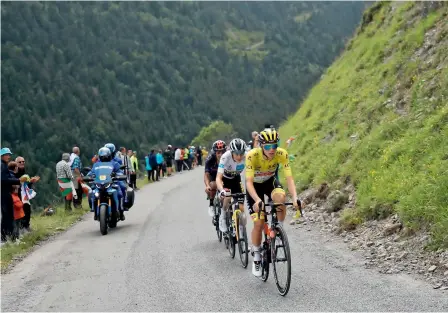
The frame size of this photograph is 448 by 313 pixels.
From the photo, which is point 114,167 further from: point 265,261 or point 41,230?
point 265,261

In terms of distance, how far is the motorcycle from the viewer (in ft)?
42.6

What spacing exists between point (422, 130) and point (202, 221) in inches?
225

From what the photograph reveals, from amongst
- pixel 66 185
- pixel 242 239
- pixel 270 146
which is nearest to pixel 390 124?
pixel 242 239

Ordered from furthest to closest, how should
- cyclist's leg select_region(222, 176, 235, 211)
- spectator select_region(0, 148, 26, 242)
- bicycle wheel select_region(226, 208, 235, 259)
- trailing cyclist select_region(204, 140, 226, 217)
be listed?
spectator select_region(0, 148, 26, 242), trailing cyclist select_region(204, 140, 226, 217), cyclist's leg select_region(222, 176, 235, 211), bicycle wheel select_region(226, 208, 235, 259)

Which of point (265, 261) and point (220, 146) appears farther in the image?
point (220, 146)

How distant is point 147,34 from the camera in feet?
624

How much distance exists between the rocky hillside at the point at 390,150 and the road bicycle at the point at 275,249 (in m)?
1.66

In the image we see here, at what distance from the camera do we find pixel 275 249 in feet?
24.2

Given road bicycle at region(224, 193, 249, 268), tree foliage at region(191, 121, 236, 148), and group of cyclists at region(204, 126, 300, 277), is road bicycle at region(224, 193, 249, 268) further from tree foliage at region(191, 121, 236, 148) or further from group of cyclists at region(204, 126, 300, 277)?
A: tree foliage at region(191, 121, 236, 148)

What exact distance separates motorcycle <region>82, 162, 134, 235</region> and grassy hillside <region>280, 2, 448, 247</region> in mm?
5027

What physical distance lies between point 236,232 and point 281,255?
6.39 ft

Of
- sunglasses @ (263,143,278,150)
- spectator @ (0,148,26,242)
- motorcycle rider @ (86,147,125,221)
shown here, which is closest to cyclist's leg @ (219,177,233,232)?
sunglasses @ (263,143,278,150)

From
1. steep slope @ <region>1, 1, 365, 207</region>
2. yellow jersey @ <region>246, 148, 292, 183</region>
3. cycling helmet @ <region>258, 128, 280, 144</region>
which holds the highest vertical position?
steep slope @ <region>1, 1, 365, 207</region>

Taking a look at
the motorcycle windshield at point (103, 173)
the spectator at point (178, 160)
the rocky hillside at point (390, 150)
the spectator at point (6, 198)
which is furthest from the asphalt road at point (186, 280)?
the spectator at point (178, 160)
